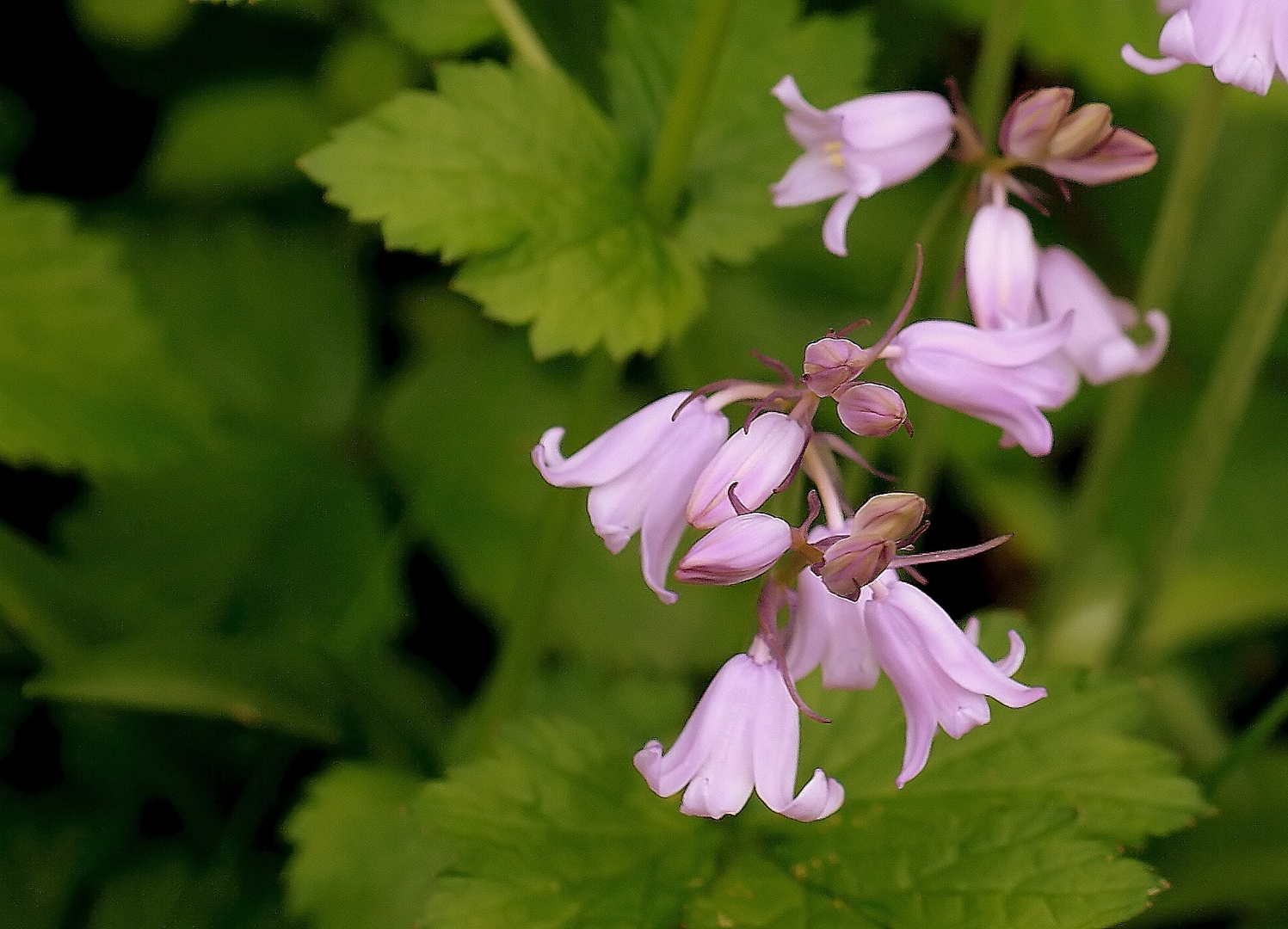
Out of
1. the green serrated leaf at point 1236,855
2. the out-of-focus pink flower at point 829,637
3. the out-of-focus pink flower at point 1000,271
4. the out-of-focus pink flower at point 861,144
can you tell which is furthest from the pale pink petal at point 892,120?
the green serrated leaf at point 1236,855

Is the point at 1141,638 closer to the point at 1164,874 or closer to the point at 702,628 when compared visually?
the point at 1164,874

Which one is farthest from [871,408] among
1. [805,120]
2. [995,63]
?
[995,63]

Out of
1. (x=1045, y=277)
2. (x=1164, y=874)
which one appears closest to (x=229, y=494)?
Result: (x=1045, y=277)

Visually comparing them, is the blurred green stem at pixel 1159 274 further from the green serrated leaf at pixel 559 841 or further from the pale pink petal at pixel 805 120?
the green serrated leaf at pixel 559 841

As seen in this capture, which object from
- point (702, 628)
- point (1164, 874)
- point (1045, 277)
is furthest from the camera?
point (702, 628)

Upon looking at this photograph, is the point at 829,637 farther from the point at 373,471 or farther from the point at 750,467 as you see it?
the point at 373,471

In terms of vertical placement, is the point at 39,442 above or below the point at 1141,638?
above

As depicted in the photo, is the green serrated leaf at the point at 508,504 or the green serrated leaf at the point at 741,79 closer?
the green serrated leaf at the point at 741,79
